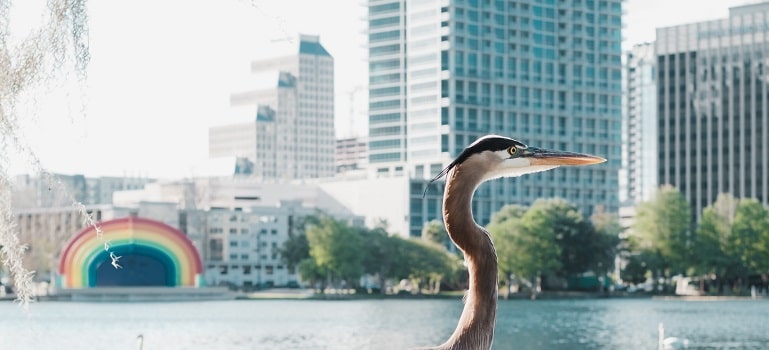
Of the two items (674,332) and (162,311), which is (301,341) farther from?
(162,311)

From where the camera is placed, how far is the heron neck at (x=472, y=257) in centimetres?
865

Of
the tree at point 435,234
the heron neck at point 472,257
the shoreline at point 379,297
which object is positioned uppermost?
the tree at point 435,234

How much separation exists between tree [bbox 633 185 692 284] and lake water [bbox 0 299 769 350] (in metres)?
6.18

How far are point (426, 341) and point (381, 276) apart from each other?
226 ft

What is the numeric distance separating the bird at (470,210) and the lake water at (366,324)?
58054mm

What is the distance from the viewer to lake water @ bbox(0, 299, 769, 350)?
73375 millimetres

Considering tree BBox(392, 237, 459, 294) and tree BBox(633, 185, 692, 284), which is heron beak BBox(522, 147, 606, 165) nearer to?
tree BBox(392, 237, 459, 294)

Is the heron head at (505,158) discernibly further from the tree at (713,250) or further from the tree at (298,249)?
the tree at (298,249)

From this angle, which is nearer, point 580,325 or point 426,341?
point 426,341

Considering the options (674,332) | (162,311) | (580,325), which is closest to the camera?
(674,332)

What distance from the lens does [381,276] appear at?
143250 mm

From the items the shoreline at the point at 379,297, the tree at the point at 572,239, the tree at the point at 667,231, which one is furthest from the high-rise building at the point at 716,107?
the tree at the point at 572,239

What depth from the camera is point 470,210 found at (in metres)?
8.63

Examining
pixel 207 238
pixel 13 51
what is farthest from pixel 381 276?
pixel 13 51
